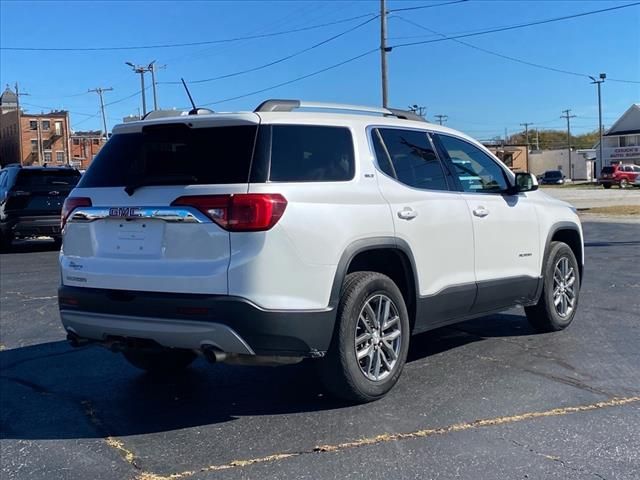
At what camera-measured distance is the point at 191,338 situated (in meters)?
4.25

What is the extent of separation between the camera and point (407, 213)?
5.03 metres

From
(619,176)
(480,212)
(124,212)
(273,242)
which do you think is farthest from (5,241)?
(619,176)

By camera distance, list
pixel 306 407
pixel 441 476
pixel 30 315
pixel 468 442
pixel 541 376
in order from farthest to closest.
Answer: pixel 30 315 → pixel 541 376 → pixel 306 407 → pixel 468 442 → pixel 441 476

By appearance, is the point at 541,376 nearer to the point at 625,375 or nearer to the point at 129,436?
the point at 625,375

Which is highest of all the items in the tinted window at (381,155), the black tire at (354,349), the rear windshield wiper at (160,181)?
the tinted window at (381,155)

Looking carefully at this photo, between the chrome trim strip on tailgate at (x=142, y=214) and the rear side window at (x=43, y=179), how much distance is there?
11.3 meters

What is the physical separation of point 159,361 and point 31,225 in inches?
420

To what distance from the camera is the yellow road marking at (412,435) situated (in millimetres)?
3865

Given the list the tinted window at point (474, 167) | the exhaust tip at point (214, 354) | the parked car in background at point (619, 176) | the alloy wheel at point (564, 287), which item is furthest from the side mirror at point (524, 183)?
the parked car in background at point (619, 176)

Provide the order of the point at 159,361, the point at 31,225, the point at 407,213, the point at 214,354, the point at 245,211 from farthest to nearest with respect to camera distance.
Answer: the point at 31,225
the point at 159,361
the point at 407,213
the point at 214,354
the point at 245,211

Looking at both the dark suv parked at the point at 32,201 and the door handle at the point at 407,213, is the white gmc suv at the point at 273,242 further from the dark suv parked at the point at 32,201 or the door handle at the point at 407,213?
the dark suv parked at the point at 32,201

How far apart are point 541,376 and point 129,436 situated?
10.0 ft

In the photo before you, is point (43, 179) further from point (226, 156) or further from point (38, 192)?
point (226, 156)

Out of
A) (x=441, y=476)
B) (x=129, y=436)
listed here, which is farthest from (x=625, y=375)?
(x=129, y=436)
